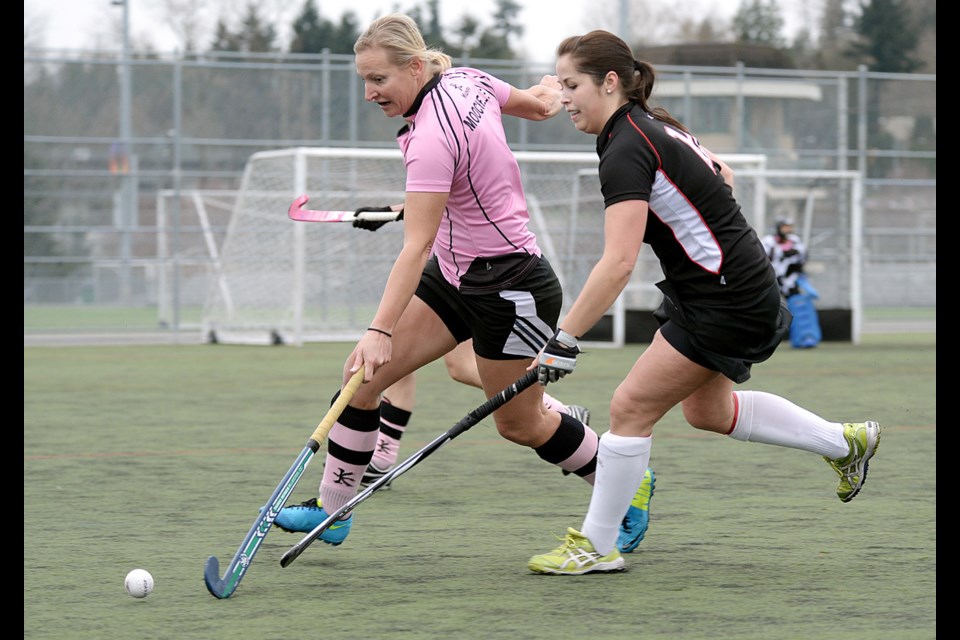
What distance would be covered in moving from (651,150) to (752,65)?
A: 30.5 m

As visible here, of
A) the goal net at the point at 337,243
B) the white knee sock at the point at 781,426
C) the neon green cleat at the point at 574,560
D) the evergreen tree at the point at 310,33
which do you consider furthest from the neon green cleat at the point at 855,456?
the evergreen tree at the point at 310,33

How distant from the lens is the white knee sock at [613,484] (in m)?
4.16

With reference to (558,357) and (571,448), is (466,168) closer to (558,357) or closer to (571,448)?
(558,357)

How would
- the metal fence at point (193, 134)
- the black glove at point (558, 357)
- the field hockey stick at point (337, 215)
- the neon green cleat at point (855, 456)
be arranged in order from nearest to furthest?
the black glove at point (558, 357) < the neon green cleat at point (855, 456) < the field hockey stick at point (337, 215) < the metal fence at point (193, 134)

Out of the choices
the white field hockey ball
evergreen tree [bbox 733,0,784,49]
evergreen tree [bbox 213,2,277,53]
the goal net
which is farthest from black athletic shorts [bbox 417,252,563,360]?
evergreen tree [bbox 733,0,784,49]

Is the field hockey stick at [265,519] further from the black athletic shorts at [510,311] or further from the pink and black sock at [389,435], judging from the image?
the pink and black sock at [389,435]

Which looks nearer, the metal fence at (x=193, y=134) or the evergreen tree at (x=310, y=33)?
the metal fence at (x=193, y=134)

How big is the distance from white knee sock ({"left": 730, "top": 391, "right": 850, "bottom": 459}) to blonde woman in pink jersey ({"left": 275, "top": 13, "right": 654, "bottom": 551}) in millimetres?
362

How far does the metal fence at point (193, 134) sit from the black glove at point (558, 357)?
12219 millimetres

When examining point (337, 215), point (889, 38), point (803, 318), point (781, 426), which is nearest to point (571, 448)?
point (781, 426)

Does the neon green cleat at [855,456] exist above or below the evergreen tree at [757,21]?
below

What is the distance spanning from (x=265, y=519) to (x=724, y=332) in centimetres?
138

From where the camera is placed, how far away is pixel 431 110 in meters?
4.31

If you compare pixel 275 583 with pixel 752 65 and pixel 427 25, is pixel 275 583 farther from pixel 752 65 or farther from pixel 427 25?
pixel 427 25
